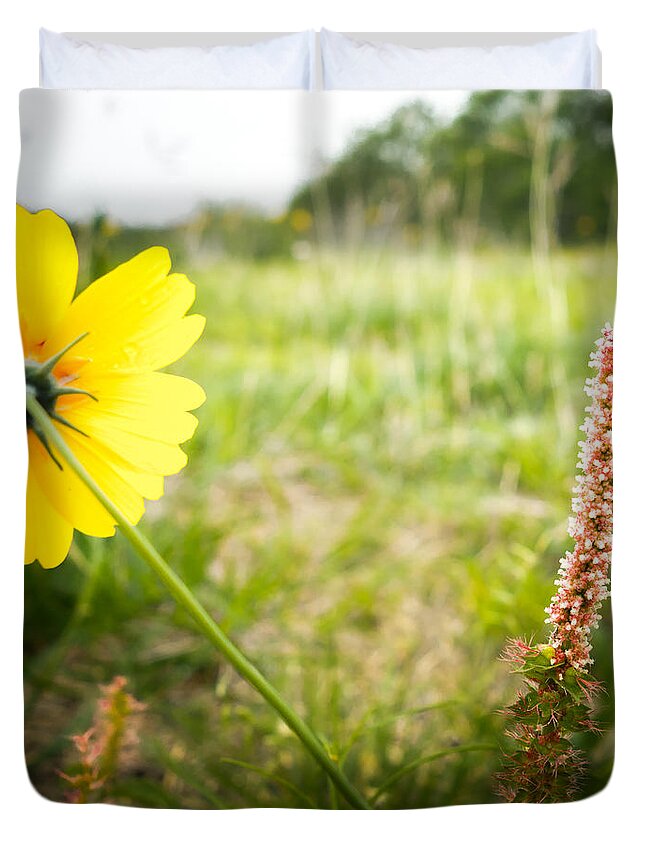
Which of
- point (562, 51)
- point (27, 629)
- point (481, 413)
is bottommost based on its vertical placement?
point (27, 629)

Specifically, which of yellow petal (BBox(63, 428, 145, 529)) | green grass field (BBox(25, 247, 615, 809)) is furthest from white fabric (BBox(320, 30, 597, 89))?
yellow petal (BBox(63, 428, 145, 529))

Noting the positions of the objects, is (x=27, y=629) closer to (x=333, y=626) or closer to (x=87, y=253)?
(x=333, y=626)

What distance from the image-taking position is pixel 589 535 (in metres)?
1.65

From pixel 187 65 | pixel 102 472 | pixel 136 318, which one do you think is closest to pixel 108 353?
pixel 136 318

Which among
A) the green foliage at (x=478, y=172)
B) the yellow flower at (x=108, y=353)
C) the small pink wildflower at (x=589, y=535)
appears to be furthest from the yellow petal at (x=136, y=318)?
the small pink wildflower at (x=589, y=535)

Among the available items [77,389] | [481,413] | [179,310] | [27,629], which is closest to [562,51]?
[481,413]

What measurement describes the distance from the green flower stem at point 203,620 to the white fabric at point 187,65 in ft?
1.88

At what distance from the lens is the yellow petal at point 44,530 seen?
1.65 m

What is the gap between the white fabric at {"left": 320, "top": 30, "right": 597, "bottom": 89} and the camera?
183 centimetres

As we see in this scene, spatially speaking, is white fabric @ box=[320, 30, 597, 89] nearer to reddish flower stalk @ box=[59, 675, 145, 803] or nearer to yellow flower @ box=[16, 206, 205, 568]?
yellow flower @ box=[16, 206, 205, 568]

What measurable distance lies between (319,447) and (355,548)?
160 millimetres

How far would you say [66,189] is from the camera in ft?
5.25

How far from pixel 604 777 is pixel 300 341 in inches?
31.3

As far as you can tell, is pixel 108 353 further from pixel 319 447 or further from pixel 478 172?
pixel 478 172
